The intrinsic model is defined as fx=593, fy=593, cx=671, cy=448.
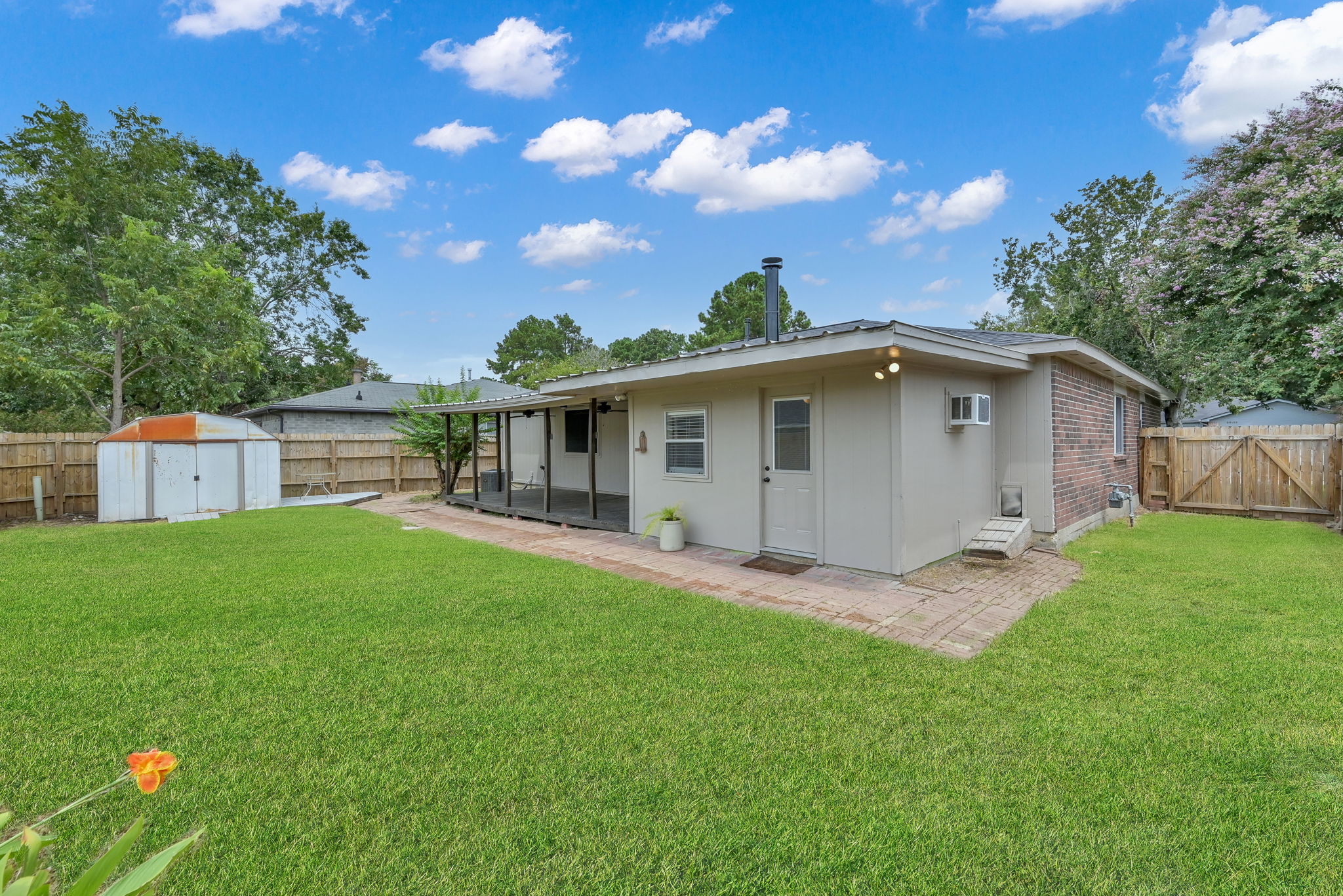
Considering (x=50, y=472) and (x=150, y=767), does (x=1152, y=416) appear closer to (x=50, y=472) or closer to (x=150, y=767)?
(x=150, y=767)

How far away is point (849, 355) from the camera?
5.46 metres

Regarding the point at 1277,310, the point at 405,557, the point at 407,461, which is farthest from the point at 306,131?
the point at 1277,310

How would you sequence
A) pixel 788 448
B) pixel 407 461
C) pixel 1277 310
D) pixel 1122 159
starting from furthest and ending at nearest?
pixel 1122 159
pixel 407 461
pixel 1277 310
pixel 788 448

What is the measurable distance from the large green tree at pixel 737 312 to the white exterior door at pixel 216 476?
75.5 ft

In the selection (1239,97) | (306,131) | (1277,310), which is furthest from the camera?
(306,131)

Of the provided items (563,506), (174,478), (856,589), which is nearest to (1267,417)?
(856,589)

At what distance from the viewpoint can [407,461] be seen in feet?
51.0

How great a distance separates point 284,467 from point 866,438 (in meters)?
13.6

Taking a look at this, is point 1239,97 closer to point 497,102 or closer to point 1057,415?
point 1057,415

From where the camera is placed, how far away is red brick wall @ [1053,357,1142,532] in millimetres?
7332

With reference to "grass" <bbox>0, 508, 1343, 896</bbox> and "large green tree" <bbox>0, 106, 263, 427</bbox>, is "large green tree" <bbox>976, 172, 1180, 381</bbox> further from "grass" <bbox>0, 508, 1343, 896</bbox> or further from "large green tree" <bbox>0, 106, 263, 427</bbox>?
"large green tree" <bbox>0, 106, 263, 427</bbox>

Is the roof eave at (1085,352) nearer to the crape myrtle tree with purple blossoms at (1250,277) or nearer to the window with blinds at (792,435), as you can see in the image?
the crape myrtle tree with purple blossoms at (1250,277)

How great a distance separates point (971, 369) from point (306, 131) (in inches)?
612

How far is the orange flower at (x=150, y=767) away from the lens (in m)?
1.28
